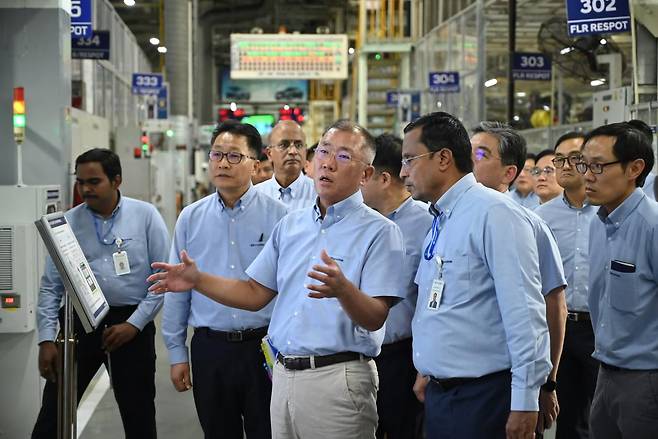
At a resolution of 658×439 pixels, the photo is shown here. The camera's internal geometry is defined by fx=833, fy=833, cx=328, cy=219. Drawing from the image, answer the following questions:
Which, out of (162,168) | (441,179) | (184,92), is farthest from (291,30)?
(441,179)

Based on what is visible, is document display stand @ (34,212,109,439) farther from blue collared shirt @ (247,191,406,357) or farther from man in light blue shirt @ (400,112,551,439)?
man in light blue shirt @ (400,112,551,439)

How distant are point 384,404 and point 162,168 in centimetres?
1475

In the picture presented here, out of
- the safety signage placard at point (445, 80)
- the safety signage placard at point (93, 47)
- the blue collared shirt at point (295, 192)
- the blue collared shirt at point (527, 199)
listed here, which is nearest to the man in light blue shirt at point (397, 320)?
the blue collared shirt at point (295, 192)

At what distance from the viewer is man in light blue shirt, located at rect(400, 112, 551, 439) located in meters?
2.70

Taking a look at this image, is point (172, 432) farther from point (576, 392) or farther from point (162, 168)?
point (162, 168)

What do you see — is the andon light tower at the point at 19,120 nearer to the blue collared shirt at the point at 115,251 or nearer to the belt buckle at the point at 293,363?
the blue collared shirt at the point at 115,251

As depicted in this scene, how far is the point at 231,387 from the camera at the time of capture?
3752 mm

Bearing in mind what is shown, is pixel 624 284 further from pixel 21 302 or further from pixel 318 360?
pixel 21 302

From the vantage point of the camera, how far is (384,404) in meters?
3.96

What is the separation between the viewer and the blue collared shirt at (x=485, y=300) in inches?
106

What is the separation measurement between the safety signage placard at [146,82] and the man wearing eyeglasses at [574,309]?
1192 centimetres

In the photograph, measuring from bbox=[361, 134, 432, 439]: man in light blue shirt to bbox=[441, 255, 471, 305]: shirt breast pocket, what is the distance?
0.83 m

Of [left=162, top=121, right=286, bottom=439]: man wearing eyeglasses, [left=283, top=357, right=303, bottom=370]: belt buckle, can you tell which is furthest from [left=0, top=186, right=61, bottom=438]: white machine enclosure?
[left=283, top=357, right=303, bottom=370]: belt buckle

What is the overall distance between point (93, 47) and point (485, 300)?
299 inches
